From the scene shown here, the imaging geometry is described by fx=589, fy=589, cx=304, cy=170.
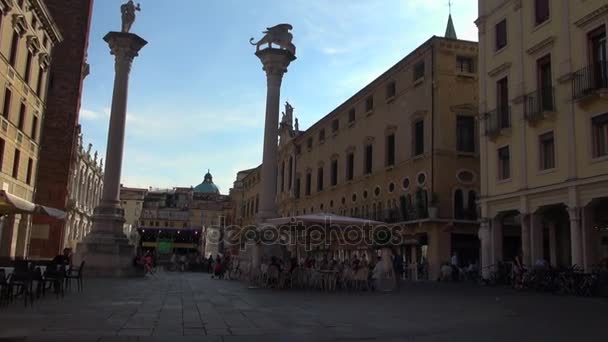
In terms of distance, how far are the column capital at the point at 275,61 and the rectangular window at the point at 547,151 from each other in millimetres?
11051

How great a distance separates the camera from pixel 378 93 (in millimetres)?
39156

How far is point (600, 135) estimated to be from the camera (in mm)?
19453

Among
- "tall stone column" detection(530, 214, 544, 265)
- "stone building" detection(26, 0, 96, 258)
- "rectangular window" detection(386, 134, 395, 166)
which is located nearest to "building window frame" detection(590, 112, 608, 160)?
"tall stone column" detection(530, 214, 544, 265)

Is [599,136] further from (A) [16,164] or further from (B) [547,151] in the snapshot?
(A) [16,164]

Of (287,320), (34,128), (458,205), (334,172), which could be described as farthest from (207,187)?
(287,320)

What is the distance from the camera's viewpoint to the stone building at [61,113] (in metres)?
37.2

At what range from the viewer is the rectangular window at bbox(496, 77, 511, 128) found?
24.5 meters

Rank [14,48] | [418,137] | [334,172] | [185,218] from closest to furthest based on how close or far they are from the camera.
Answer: [14,48]
[418,137]
[334,172]
[185,218]

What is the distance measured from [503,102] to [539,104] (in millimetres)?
3138

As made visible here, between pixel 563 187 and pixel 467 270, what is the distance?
9.97m

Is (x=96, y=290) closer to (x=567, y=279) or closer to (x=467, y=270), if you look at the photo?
(x=567, y=279)

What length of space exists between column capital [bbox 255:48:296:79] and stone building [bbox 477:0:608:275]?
8.87m

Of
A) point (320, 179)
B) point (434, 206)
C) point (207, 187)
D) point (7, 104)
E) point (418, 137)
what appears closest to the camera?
point (7, 104)

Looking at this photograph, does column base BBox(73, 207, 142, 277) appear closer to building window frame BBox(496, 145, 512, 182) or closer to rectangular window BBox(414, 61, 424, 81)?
building window frame BBox(496, 145, 512, 182)
